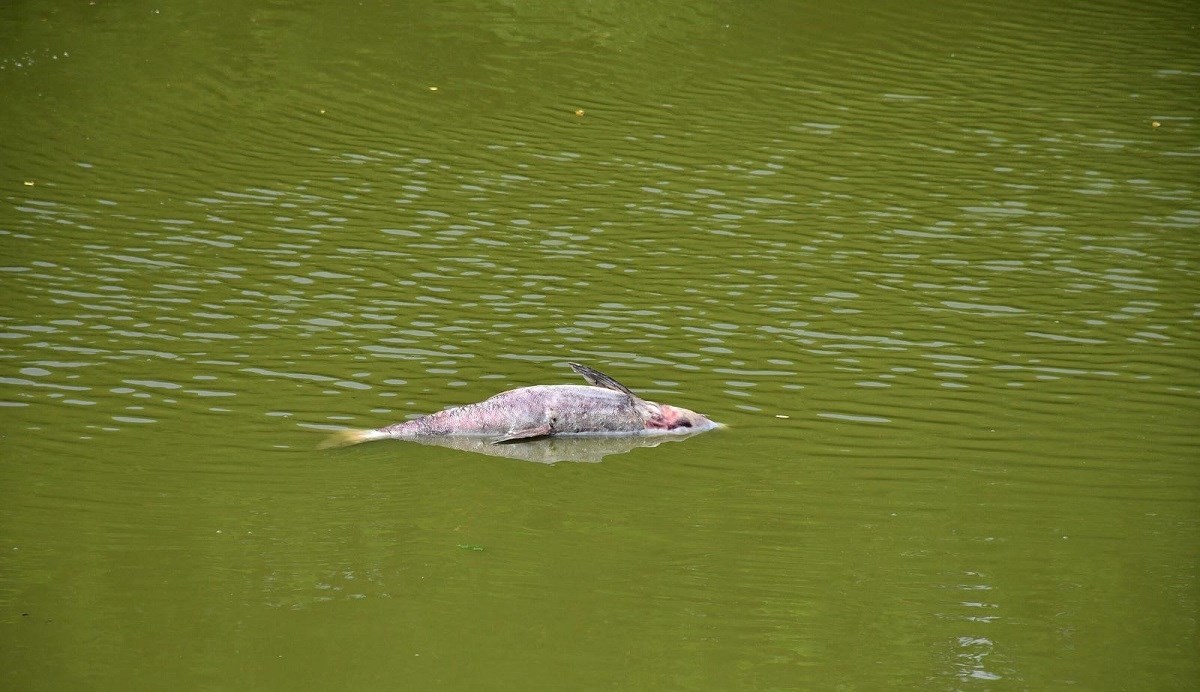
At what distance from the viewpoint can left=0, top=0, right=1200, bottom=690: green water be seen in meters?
6.34

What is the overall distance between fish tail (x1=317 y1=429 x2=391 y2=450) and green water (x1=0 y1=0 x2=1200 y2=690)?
116 millimetres

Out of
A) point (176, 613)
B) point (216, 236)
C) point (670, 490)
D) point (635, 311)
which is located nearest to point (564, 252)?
point (635, 311)

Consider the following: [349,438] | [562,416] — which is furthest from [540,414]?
[349,438]

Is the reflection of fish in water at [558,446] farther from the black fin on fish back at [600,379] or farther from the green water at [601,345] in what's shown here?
the black fin on fish back at [600,379]

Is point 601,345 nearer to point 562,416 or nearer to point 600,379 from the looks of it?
point 600,379

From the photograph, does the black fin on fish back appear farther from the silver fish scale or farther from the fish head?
the fish head

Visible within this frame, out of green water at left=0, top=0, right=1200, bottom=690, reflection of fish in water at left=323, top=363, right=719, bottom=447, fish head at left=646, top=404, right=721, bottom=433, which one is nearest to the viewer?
green water at left=0, top=0, right=1200, bottom=690

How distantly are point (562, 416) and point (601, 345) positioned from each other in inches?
55.4

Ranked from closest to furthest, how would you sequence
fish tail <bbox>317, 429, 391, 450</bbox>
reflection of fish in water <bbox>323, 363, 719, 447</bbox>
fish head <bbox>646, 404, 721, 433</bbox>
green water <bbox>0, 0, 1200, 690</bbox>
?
green water <bbox>0, 0, 1200, 690</bbox>
fish tail <bbox>317, 429, 391, 450</bbox>
reflection of fish in water <bbox>323, 363, 719, 447</bbox>
fish head <bbox>646, 404, 721, 433</bbox>

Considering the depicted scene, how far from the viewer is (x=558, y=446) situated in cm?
820

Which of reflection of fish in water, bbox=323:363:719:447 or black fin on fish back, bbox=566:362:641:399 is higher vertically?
black fin on fish back, bbox=566:362:641:399

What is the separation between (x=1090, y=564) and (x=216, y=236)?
271 inches

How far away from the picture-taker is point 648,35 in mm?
17203

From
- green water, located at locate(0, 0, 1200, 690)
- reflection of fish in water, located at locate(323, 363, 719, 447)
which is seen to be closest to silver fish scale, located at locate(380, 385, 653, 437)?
reflection of fish in water, located at locate(323, 363, 719, 447)
